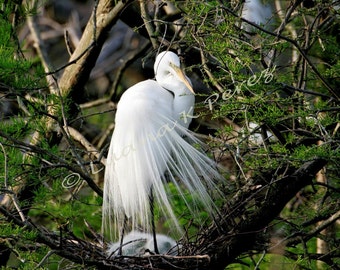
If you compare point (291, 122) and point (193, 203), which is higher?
point (291, 122)

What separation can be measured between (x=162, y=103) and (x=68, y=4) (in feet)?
10.8

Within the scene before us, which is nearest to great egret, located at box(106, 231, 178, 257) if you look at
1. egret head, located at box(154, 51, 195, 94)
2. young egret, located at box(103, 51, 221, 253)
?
young egret, located at box(103, 51, 221, 253)

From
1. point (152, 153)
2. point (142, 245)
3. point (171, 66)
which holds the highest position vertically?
point (171, 66)

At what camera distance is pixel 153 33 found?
3096 mm

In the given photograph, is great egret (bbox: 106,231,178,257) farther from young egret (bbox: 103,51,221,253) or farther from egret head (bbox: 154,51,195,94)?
egret head (bbox: 154,51,195,94)

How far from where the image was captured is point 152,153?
3105 millimetres

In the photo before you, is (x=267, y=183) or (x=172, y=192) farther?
(x=172, y=192)

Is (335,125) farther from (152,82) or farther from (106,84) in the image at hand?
(106,84)

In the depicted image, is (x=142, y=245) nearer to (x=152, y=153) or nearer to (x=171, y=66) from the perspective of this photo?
(x=152, y=153)

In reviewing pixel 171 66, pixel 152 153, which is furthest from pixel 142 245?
pixel 171 66

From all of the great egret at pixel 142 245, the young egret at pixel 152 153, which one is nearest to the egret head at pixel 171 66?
the young egret at pixel 152 153

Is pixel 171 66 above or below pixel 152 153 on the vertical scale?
above

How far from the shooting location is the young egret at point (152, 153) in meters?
3.07

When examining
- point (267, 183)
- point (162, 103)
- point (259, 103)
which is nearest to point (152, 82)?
point (162, 103)
